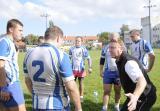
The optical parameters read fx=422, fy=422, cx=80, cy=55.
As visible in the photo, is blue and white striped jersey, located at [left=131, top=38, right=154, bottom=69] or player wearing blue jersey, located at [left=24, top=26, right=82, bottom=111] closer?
player wearing blue jersey, located at [left=24, top=26, right=82, bottom=111]

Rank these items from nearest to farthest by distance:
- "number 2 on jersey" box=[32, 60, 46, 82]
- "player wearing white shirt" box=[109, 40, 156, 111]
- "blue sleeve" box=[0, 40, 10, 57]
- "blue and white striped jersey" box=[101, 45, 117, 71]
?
"number 2 on jersey" box=[32, 60, 46, 82] < "player wearing white shirt" box=[109, 40, 156, 111] < "blue sleeve" box=[0, 40, 10, 57] < "blue and white striped jersey" box=[101, 45, 117, 71]

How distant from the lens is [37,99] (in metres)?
5.61

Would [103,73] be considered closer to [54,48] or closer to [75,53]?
[75,53]

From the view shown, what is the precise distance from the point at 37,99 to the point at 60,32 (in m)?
0.94

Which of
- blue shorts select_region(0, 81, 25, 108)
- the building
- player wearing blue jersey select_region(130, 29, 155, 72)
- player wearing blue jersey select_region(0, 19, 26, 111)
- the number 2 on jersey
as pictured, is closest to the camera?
the number 2 on jersey

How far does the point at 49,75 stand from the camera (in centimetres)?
546

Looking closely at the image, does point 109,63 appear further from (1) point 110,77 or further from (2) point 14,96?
(2) point 14,96

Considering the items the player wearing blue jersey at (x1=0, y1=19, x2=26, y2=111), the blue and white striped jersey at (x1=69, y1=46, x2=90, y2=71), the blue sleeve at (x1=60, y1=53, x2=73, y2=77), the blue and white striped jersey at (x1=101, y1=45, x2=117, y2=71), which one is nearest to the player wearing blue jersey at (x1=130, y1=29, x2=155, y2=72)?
the blue and white striped jersey at (x1=101, y1=45, x2=117, y2=71)

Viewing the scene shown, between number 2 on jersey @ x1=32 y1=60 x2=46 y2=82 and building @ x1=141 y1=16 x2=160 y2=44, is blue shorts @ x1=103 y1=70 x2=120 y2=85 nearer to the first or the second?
number 2 on jersey @ x1=32 y1=60 x2=46 y2=82

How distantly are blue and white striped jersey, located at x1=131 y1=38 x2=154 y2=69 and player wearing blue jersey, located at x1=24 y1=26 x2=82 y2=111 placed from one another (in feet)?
18.3

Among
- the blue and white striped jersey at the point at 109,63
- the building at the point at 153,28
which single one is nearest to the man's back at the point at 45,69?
the blue and white striped jersey at the point at 109,63

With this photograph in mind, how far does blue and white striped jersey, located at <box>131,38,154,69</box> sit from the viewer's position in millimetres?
10858

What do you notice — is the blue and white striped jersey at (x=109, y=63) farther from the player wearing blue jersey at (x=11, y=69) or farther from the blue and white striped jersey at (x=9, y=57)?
the blue and white striped jersey at (x=9, y=57)

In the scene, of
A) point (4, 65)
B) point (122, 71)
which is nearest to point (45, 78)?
point (122, 71)
